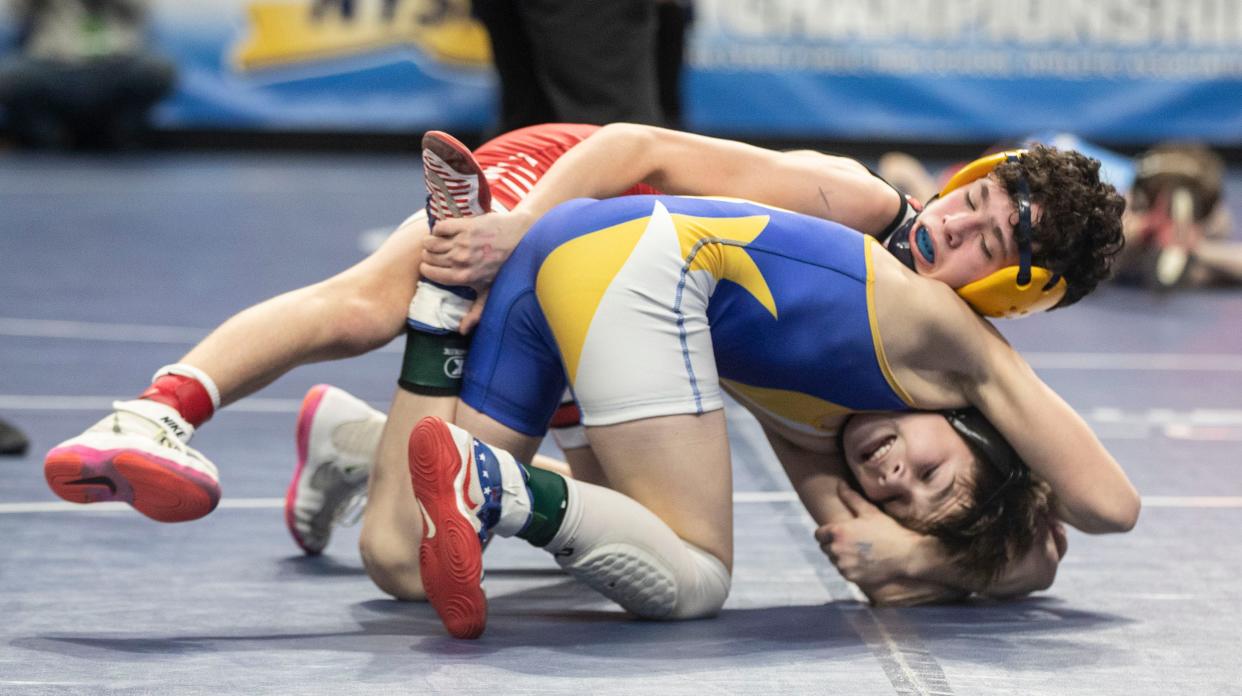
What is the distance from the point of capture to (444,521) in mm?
2223

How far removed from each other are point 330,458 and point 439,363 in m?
0.41

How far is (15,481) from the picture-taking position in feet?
10.7

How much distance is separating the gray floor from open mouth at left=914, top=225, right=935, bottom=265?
529 mm

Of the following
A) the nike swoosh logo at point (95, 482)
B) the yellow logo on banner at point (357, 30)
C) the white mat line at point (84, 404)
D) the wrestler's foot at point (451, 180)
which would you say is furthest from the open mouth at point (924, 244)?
the yellow logo on banner at point (357, 30)

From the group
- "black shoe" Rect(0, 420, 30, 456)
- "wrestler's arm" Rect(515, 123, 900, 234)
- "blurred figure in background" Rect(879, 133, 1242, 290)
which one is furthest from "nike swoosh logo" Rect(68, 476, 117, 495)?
"blurred figure in background" Rect(879, 133, 1242, 290)

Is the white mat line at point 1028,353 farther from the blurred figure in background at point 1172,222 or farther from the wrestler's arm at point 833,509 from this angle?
the wrestler's arm at point 833,509

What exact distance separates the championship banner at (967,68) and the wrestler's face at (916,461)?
24.6ft

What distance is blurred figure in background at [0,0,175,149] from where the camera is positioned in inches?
380

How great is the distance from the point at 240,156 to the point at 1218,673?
8755 mm

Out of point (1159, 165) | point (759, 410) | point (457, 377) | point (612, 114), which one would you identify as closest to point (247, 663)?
point (457, 377)

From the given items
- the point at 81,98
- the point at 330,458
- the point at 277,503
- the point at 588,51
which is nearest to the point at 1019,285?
the point at 330,458

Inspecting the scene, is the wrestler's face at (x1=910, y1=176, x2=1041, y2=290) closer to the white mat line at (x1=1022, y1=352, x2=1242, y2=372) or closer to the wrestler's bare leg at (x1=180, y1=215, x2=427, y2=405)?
the wrestler's bare leg at (x1=180, y1=215, x2=427, y2=405)

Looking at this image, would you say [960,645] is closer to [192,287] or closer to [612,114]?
[612,114]

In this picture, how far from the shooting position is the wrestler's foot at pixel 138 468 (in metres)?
2.26
